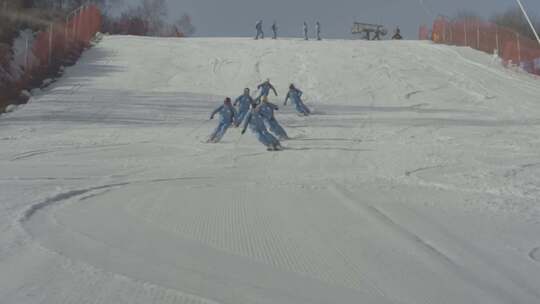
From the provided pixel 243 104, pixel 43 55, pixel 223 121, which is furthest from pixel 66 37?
pixel 223 121

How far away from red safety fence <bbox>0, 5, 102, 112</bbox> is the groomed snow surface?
2.90 m

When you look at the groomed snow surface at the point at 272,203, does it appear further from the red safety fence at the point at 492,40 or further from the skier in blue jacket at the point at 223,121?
the red safety fence at the point at 492,40

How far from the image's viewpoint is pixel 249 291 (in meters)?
4.85

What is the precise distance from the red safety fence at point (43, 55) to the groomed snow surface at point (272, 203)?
290 cm

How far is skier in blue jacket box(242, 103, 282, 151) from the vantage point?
16078 mm

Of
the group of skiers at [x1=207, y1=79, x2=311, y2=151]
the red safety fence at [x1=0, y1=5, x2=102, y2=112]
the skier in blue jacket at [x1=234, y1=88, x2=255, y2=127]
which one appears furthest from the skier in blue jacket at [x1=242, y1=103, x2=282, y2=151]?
the red safety fence at [x1=0, y1=5, x2=102, y2=112]

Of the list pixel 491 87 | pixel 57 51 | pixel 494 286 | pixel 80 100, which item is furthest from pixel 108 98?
pixel 494 286

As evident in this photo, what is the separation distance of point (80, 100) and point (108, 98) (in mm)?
1146

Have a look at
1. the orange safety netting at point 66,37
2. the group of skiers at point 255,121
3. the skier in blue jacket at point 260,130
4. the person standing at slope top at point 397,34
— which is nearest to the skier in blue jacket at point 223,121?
the group of skiers at point 255,121

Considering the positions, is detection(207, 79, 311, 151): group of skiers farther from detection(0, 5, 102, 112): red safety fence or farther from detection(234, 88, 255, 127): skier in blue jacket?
detection(0, 5, 102, 112): red safety fence

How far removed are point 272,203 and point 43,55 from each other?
2639cm

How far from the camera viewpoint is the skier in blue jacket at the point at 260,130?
52.7ft

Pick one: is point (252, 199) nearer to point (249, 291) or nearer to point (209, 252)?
point (209, 252)

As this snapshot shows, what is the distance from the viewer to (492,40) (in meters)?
41.3
